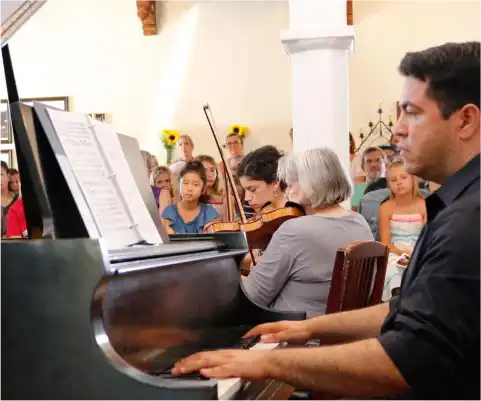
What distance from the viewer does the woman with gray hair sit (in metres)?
2.26

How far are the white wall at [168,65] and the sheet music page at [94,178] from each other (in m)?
6.03

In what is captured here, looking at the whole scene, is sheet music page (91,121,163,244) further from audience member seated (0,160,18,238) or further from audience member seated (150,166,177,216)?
audience member seated (0,160,18,238)

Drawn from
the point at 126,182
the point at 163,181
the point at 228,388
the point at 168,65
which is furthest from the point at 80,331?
the point at 168,65

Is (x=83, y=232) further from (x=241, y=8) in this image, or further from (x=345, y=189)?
(x=241, y=8)

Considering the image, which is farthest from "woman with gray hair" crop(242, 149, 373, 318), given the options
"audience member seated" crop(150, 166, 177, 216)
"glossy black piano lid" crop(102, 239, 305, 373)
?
"audience member seated" crop(150, 166, 177, 216)

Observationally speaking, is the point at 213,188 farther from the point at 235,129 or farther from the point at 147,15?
the point at 147,15

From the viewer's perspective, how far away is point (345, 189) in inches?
98.7

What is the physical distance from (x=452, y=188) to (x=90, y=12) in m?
7.57

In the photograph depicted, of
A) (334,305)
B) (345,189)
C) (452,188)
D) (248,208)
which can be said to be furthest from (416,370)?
(248,208)

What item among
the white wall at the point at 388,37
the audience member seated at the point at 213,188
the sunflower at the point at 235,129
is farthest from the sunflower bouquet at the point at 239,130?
the audience member seated at the point at 213,188

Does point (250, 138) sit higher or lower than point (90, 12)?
lower

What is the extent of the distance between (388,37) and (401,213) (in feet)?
12.8

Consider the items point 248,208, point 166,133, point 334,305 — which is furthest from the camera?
point 166,133

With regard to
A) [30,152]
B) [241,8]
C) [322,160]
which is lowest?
[322,160]
